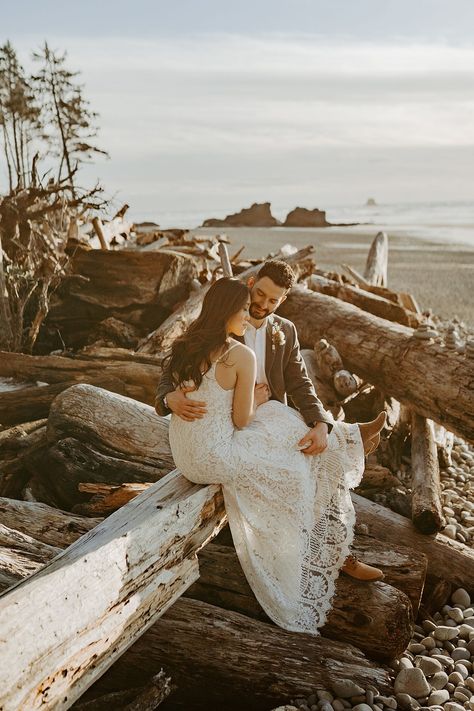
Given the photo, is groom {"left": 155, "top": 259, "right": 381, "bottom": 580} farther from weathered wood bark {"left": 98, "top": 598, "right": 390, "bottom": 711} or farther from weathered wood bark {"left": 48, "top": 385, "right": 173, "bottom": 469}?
weathered wood bark {"left": 48, "top": 385, "right": 173, "bottom": 469}

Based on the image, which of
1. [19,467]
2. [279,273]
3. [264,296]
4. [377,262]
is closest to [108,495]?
[19,467]

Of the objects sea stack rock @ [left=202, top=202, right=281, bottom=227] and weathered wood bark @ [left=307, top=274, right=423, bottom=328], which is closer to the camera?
weathered wood bark @ [left=307, top=274, right=423, bottom=328]

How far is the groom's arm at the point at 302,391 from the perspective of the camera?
4328mm

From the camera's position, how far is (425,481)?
Result: 599 centimetres

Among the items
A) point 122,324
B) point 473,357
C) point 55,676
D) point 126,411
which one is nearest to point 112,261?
point 122,324

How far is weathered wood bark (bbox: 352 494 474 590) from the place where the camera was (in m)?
5.28

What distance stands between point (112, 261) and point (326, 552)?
5911 millimetres

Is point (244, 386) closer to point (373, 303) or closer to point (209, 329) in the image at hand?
point (209, 329)

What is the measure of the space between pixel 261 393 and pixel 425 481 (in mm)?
2212

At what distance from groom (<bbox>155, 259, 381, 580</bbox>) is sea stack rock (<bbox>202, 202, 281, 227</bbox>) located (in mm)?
42186

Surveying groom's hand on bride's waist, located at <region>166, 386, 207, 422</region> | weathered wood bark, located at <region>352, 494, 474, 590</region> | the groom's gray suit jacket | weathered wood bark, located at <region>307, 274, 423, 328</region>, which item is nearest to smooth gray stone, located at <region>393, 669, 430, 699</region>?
weathered wood bark, located at <region>352, 494, 474, 590</region>

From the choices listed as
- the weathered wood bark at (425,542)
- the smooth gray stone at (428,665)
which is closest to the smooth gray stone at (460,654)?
the smooth gray stone at (428,665)

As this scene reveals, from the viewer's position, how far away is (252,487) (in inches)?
159

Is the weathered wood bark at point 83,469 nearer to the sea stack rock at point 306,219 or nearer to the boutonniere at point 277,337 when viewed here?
the boutonniere at point 277,337
